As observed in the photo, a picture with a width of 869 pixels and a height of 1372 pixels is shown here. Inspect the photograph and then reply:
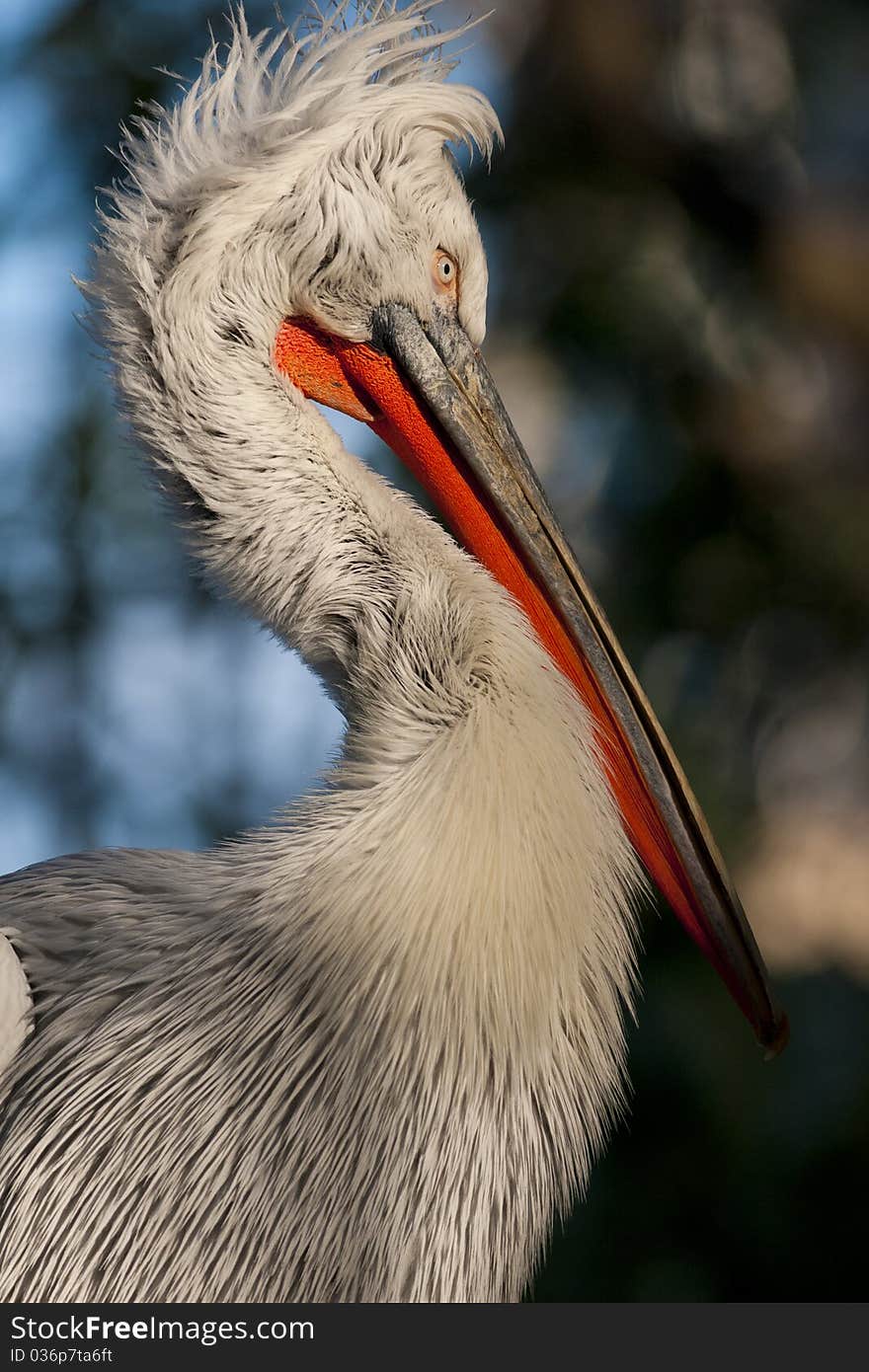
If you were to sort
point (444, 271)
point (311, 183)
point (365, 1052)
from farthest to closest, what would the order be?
1. point (444, 271)
2. point (311, 183)
3. point (365, 1052)

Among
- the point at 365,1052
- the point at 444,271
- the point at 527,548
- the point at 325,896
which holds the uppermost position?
the point at 444,271

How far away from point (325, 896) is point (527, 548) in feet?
2.03

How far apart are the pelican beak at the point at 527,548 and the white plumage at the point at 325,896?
0.07 metres

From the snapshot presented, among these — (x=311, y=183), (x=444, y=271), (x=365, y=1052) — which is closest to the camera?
(x=365, y=1052)

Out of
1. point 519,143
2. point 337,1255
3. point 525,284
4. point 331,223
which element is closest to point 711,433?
point 525,284

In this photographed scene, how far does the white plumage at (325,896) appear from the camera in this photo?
1615mm

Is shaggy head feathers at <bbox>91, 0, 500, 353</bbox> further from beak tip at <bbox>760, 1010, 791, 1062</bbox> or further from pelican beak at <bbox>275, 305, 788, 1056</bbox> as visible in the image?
beak tip at <bbox>760, 1010, 791, 1062</bbox>

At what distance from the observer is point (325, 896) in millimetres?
1648

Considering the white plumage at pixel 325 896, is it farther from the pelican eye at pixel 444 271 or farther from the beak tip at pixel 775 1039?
the beak tip at pixel 775 1039

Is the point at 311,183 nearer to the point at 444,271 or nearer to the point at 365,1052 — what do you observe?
the point at 444,271

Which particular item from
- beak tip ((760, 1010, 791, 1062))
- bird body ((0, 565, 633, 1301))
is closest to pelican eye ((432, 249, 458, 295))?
bird body ((0, 565, 633, 1301))

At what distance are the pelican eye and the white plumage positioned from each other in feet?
0.10

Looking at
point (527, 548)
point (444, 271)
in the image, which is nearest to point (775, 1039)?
point (527, 548)

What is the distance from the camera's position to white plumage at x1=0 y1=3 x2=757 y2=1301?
162 centimetres
